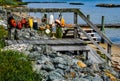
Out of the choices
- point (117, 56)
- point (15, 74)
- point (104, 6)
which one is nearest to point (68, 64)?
point (15, 74)

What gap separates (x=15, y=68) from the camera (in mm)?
12781

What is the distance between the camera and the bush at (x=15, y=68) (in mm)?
12127

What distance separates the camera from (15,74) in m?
12.3

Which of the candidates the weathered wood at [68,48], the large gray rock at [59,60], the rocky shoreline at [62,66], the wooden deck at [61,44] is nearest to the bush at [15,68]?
the rocky shoreline at [62,66]

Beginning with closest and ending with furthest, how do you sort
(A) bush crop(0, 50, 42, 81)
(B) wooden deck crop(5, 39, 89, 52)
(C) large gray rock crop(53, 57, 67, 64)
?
(A) bush crop(0, 50, 42, 81) → (C) large gray rock crop(53, 57, 67, 64) → (B) wooden deck crop(5, 39, 89, 52)

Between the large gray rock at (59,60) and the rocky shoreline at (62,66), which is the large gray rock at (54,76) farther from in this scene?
the large gray rock at (59,60)

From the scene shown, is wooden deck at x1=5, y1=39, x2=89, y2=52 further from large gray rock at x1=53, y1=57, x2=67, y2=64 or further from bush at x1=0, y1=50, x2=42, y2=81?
bush at x1=0, y1=50, x2=42, y2=81

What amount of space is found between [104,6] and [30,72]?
365 feet

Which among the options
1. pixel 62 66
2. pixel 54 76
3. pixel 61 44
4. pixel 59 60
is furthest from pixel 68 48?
pixel 54 76

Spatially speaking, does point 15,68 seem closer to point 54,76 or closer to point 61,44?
point 54,76

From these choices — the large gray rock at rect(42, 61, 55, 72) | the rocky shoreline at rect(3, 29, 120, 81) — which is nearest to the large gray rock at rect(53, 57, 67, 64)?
the rocky shoreline at rect(3, 29, 120, 81)

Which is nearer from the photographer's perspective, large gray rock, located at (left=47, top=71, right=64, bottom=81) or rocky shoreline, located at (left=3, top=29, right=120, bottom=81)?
large gray rock, located at (left=47, top=71, right=64, bottom=81)

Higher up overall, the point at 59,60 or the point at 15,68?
the point at 15,68

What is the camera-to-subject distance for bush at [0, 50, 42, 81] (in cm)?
1213
